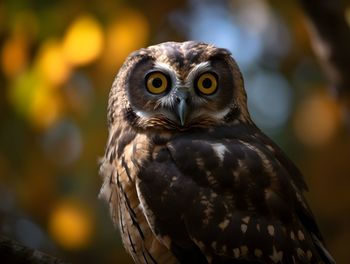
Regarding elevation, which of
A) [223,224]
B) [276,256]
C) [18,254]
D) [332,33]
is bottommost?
[276,256]

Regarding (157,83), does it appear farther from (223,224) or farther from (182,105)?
(223,224)

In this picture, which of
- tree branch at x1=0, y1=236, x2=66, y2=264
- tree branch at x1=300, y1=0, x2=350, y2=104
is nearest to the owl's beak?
tree branch at x1=300, y1=0, x2=350, y2=104

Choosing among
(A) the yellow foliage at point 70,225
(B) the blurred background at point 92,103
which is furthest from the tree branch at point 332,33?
(A) the yellow foliage at point 70,225

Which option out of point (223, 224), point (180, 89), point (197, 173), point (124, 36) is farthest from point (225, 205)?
point (124, 36)

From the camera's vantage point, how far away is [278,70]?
850 centimetres

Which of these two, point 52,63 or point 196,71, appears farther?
point 52,63

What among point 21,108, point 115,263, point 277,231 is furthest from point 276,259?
point 115,263

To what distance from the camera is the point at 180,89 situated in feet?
14.6

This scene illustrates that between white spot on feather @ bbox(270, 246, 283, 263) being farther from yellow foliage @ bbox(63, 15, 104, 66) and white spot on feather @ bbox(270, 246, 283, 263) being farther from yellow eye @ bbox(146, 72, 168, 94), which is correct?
yellow foliage @ bbox(63, 15, 104, 66)

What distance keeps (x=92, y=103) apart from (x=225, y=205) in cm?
314

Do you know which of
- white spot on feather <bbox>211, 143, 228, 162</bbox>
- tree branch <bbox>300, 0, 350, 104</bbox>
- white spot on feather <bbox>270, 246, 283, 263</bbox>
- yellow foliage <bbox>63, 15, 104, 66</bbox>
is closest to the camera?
white spot on feather <bbox>270, 246, 283, 263</bbox>

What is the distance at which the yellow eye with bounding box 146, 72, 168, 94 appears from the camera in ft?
14.9

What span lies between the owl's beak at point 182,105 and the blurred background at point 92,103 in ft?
4.30

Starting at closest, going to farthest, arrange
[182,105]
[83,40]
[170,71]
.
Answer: [182,105] < [170,71] < [83,40]
